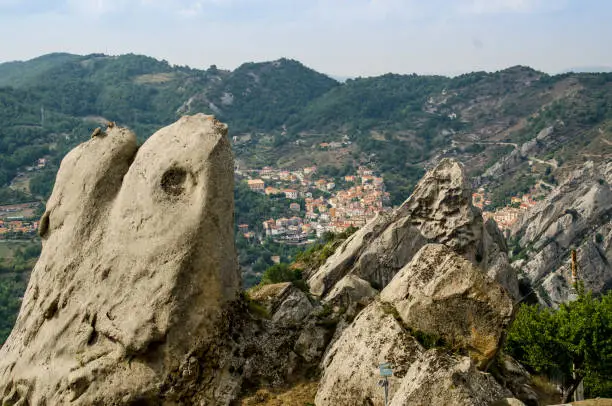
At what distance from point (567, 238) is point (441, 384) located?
6912 cm

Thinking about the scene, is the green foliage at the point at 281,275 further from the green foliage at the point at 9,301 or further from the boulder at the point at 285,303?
the green foliage at the point at 9,301

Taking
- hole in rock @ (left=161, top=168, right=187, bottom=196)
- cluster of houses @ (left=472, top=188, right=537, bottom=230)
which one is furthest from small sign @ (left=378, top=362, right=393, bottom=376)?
cluster of houses @ (left=472, top=188, right=537, bottom=230)

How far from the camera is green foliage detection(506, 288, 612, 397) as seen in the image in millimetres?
21656

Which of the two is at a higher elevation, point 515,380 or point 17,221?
point 515,380

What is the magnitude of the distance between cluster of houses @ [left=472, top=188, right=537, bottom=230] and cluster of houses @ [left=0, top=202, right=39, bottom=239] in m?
101

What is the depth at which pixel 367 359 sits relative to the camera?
16875mm

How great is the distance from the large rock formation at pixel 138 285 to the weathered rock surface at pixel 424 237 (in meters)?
16.8

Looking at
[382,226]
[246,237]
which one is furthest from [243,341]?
[246,237]

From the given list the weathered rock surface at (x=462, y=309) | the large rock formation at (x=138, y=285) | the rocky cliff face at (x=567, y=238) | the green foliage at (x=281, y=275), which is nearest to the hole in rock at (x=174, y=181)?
the large rock formation at (x=138, y=285)

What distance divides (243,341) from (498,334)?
7141 mm

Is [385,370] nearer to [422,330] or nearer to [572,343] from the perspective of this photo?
[422,330]

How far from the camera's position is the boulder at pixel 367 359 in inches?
644

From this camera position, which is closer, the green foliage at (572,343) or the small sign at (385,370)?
the small sign at (385,370)

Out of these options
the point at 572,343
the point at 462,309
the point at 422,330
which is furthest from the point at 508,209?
the point at 422,330
